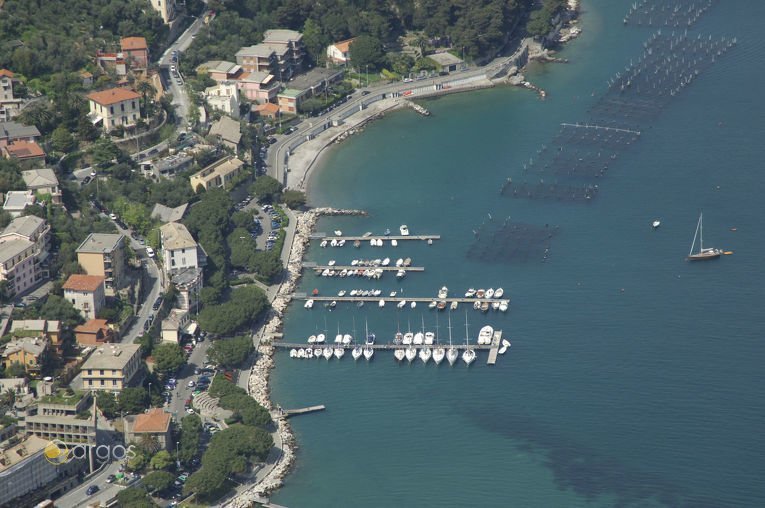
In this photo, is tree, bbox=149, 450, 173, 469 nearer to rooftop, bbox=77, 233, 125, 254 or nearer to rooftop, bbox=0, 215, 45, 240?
rooftop, bbox=77, 233, 125, 254

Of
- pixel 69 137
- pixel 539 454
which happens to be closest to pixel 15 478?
pixel 539 454

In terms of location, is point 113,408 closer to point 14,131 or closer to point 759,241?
point 14,131

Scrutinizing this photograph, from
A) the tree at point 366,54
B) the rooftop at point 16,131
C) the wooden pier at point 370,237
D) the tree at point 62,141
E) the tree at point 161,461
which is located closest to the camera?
the tree at point 161,461

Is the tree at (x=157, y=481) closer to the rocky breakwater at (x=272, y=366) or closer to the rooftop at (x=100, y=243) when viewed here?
the rocky breakwater at (x=272, y=366)

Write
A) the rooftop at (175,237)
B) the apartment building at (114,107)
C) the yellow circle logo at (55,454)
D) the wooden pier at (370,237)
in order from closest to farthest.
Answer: the yellow circle logo at (55,454) → the rooftop at (175,237) → the wooden pier at (370,237) → the apartment building at (114,107)

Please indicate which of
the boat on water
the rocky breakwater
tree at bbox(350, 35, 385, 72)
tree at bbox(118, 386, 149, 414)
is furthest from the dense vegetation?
the boat on water

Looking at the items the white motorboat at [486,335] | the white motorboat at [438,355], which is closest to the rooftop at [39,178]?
the white motorboat at [438,355]

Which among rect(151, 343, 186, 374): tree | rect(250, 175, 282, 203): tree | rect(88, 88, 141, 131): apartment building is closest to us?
rect(151, 343, 186, 374): tree
